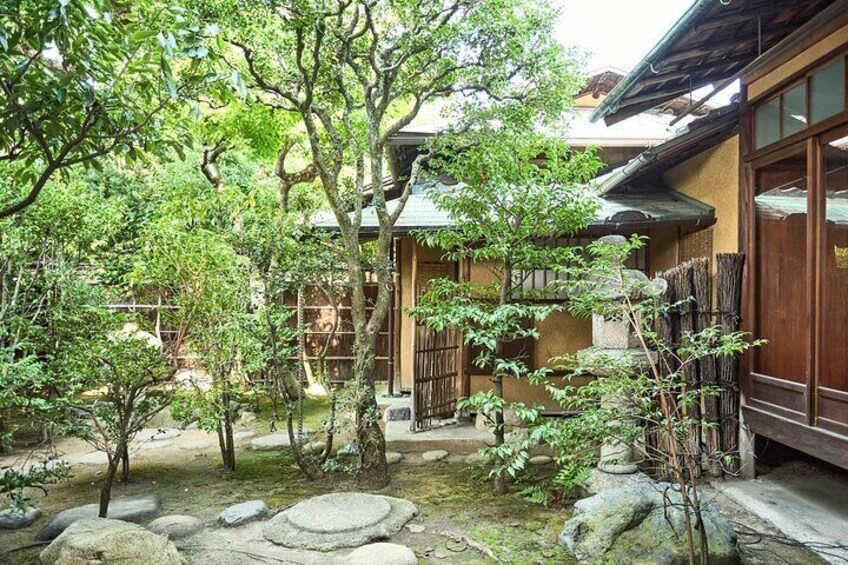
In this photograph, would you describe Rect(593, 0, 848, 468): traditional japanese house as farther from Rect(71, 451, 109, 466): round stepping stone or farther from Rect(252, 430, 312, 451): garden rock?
Rect(71, 451, 109, 466): round stepping stone

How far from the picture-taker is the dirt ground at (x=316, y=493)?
4125 mm

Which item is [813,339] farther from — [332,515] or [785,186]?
[332,515]

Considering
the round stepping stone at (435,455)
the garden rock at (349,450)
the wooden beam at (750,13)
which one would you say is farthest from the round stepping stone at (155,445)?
the wooden beam at (750,13)

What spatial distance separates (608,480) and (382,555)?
236 cm

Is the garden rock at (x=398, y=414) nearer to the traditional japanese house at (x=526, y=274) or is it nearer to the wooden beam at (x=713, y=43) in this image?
the traditional japanese house at (x=526, y=274)

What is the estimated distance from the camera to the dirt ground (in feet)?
13.5

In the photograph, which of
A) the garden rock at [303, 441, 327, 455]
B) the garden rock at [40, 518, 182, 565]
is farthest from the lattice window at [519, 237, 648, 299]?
the garden rock at [40, 518, 182, 565]

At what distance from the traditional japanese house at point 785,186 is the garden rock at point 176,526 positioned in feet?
17.7

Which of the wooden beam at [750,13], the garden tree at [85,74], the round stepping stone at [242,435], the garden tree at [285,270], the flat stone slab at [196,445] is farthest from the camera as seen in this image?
the round stepping stone at [242,435]

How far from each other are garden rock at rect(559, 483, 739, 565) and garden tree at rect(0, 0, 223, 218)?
153 inches

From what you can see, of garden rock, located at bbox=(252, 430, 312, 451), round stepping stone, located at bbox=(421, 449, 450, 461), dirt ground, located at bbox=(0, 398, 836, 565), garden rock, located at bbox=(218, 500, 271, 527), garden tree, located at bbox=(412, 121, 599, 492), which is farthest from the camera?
garden rock, located at bbox=(252, 430, 312, 451)

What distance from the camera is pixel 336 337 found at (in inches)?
492

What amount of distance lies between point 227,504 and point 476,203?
3.92m

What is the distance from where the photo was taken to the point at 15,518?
4805mm
